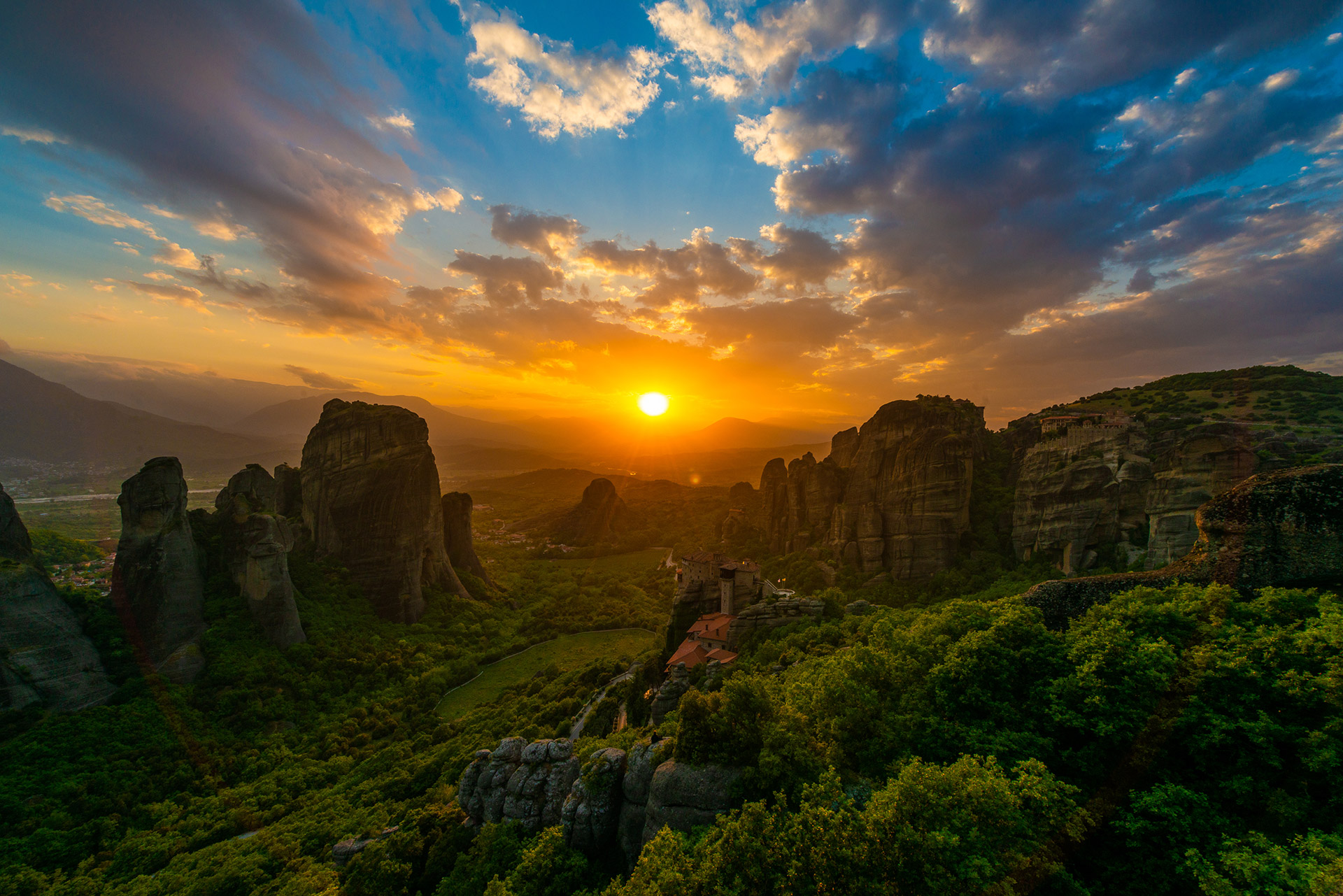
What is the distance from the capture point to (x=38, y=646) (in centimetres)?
2784

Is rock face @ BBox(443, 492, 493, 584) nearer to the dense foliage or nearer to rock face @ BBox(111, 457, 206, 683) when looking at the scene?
the dense foliage

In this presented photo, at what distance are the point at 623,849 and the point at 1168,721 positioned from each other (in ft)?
55.9

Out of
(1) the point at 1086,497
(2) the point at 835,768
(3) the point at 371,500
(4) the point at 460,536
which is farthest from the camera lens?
(4) the point at 460,536

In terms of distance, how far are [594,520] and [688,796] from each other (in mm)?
95544

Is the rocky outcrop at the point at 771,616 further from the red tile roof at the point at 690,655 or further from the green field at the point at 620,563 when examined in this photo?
the green field at the point at 620,563

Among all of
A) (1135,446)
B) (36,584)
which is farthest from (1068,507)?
(36,584)

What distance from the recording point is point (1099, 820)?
11203mm

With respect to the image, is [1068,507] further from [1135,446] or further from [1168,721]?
[1168,721]

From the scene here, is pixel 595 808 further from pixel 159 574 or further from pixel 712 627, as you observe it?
pixel 159 574

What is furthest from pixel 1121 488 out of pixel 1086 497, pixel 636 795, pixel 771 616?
pixel 636 795

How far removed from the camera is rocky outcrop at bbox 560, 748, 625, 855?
54.7 ft

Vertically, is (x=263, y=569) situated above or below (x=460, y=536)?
above

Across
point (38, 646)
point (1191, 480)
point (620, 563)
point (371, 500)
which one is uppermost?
point (1191, 480)

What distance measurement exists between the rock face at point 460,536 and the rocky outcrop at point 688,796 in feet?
198
